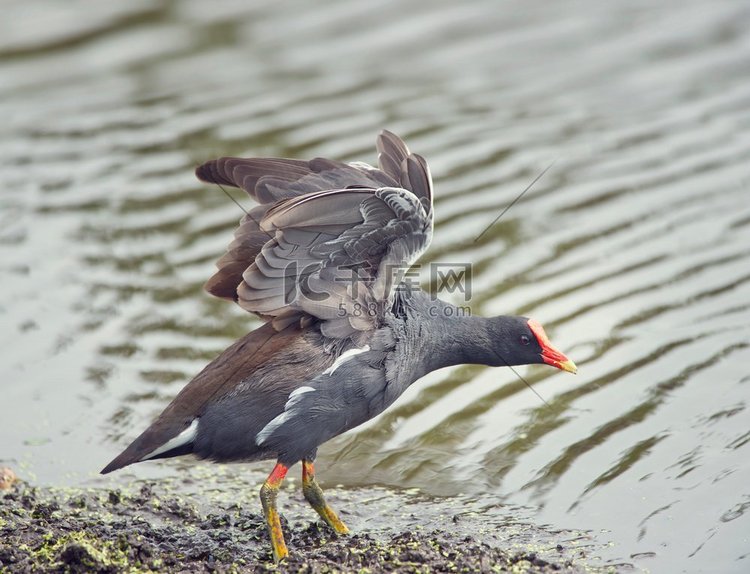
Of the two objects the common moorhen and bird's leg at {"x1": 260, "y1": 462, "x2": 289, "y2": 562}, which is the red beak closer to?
the common moorhen

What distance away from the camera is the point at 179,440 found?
198 inches

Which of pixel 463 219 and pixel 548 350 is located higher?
pixel 463 219

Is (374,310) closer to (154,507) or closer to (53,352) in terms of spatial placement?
(154,507)

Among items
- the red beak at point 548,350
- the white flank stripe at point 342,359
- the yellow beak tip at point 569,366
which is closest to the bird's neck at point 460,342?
the red beak at point 548,350

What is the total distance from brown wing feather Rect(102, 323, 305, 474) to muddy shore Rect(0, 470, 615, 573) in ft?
1.39

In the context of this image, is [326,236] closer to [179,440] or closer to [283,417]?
[283,417]

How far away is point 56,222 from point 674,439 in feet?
17.0

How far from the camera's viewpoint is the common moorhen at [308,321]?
491cm

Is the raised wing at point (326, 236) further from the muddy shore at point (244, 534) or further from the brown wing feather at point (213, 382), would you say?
the muddy shore at point (244, 534)

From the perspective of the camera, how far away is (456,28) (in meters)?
11.5

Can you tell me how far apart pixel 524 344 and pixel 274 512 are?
1.62 metres

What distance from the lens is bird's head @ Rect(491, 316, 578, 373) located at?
5550mm

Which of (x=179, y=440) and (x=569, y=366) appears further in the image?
(x=569, y=366)

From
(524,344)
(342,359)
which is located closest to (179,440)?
(342,359)
